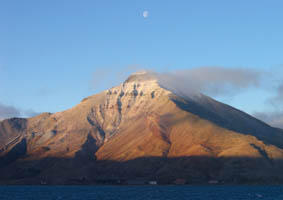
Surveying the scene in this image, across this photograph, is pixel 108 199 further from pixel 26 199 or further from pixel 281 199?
pixel 281 199

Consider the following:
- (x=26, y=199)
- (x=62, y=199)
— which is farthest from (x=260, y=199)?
(x=26, y=199)

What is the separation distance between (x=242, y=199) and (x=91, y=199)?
60409 millimetres

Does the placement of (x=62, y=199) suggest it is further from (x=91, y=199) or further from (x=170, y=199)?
(x=170, y=199)

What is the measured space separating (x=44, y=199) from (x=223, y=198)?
7354 cm

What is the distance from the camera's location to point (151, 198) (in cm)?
19488

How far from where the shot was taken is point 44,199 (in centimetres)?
19788

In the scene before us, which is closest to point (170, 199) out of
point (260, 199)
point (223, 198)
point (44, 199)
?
point (223, 198)

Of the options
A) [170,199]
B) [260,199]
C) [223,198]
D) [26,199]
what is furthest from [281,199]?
[26,199]

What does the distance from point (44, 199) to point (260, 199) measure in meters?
88.1

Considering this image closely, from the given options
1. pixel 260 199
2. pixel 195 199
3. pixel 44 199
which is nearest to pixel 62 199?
pixel 44 199

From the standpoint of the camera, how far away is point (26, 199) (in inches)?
7776

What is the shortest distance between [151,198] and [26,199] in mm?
51569

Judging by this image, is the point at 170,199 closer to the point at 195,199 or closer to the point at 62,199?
the point at 195,199

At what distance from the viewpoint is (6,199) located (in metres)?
196
